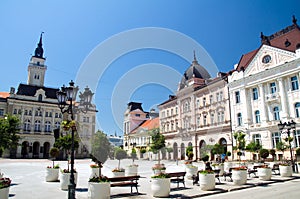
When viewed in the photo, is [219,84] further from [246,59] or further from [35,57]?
[35,57]

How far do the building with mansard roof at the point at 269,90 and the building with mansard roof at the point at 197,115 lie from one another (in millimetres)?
2179

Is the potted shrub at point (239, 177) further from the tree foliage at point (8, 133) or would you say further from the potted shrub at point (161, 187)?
the tree foliage at point (8, 133)

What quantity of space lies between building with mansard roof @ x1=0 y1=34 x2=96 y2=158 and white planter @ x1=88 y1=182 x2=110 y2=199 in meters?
44.0

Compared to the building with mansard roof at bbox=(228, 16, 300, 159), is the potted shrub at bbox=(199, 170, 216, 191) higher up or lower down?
lower down

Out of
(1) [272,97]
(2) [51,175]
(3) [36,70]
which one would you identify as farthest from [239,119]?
(3) [36,70]

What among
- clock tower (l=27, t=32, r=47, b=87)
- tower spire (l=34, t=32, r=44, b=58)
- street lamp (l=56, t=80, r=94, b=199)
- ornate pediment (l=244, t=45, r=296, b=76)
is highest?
tower spire (l=34, t=32, r=44, b=58)

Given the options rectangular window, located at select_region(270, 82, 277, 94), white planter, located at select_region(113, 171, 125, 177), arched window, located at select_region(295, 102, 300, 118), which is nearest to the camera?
white planter, located at select_region(113, 171, 125, 177)

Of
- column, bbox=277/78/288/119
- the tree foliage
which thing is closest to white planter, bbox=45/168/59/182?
→ the tree foliage

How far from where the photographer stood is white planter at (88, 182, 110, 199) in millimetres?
9152

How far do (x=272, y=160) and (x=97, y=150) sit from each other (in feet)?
71.3

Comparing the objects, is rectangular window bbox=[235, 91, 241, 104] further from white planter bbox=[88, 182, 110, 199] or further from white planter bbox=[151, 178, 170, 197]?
white planter bbox=[88, 182, 110, 199]

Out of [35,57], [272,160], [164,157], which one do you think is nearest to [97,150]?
[272,160]

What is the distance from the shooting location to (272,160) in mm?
27359

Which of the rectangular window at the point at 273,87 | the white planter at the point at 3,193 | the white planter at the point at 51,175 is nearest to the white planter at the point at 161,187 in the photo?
the white planter at the point at 3,193
